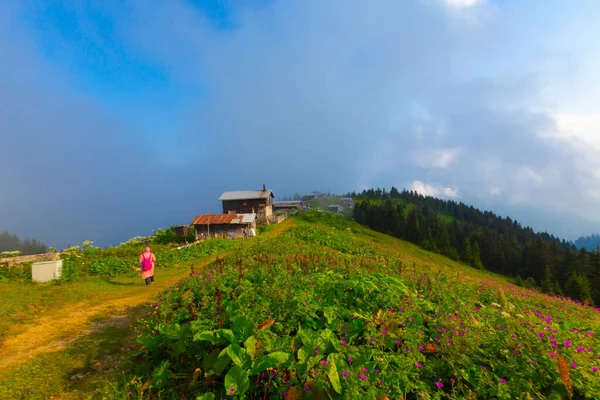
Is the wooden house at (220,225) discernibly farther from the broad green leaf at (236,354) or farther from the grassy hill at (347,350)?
the broad green leaf at (236,354)

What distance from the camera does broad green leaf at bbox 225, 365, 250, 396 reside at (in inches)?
129

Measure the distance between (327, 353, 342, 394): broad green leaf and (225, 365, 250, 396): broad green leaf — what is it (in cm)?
99

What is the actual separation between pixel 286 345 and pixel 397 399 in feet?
4.84

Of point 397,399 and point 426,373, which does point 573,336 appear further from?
point 397,399

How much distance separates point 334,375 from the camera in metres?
3.06

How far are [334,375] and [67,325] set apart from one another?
30.3 ft

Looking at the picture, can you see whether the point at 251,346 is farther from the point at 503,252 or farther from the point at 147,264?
the point at 503,252

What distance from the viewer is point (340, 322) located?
4.55 metres

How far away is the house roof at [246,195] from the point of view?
47.4 m

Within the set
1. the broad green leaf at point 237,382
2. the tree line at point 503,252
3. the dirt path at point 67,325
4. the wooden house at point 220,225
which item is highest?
the wooden house at point 220,225

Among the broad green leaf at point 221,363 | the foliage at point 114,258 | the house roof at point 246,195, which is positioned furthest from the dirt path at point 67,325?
the house roof at point 246,195

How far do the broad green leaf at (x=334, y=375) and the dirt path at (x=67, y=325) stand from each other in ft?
23.6

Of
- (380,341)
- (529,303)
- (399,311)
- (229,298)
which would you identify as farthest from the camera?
(529,303)

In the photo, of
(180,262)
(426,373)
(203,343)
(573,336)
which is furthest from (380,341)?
(180,262)
